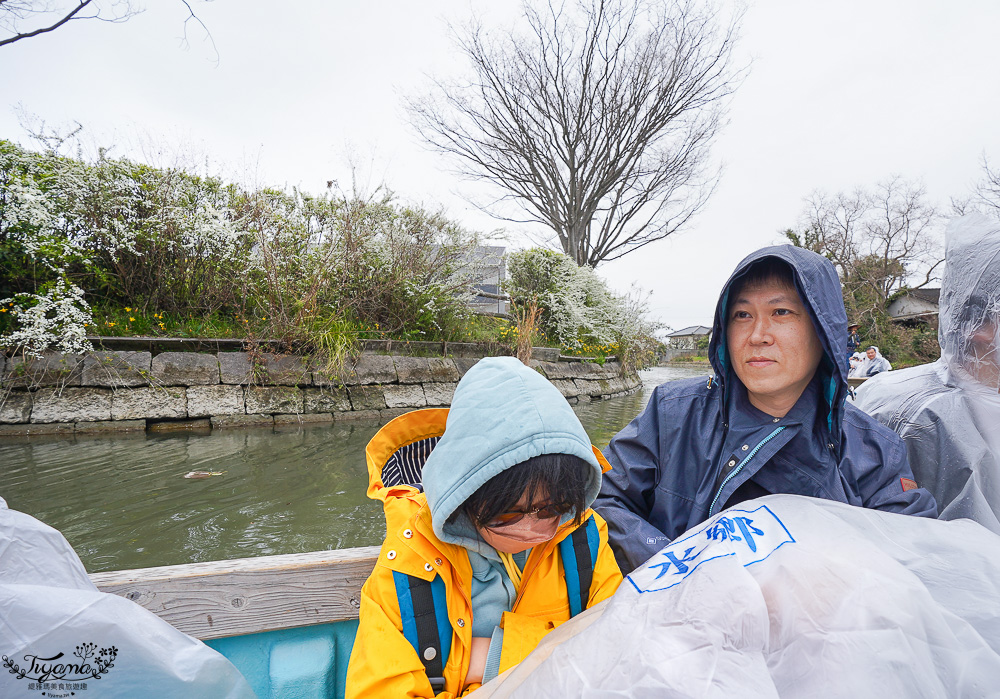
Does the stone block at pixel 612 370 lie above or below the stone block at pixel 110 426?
above

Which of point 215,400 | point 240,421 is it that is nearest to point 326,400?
point 240,421

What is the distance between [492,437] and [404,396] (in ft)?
19.5

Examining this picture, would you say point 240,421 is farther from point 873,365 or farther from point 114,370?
point 873,365

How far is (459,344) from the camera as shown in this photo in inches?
319

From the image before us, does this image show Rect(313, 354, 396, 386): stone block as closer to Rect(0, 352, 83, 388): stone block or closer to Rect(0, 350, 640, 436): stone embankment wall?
Rect(0, 350, 640, 436): stone embankment wall

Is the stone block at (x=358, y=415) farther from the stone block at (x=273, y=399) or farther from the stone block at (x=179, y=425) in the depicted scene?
the stone block at (x=179, y=425)

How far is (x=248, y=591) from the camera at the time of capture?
1144 mm

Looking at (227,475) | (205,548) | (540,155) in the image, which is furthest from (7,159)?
(540,155)

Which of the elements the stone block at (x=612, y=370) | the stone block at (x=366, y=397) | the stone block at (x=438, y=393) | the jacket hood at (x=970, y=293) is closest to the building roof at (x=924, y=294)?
the stone block at (x=612, y=370)

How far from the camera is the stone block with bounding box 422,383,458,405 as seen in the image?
6959mm

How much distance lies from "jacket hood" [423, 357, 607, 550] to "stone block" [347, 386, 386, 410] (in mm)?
5490

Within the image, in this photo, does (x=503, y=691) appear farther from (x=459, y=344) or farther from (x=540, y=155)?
(x=540, y=155)

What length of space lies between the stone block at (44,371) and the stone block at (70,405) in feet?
0.30

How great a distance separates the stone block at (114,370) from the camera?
5051 millimetres
